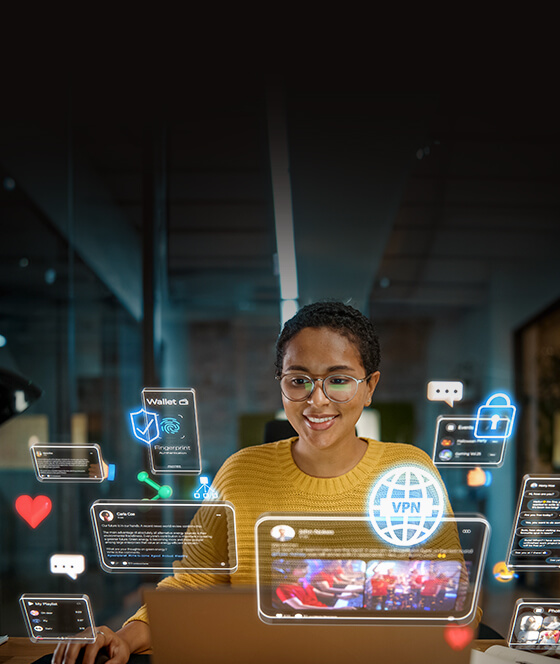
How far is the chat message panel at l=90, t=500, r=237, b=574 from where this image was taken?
119 cm

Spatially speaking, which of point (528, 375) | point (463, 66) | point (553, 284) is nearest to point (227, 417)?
point (463, 66)

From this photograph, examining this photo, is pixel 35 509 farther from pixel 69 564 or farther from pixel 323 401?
pixel 323 401

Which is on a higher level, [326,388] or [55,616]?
[326,388]

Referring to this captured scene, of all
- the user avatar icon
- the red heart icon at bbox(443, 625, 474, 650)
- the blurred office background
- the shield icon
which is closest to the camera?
the red heart icon at bbox(443, 625, 474, 650)

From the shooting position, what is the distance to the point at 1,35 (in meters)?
1.61

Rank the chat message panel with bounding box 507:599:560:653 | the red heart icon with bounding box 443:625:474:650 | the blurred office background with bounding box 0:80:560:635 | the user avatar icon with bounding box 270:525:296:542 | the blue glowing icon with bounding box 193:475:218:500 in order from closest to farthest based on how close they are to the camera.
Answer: the red heart icon with bounding box 443:625:474:650
the user avatar icon with bounding box 270:525:296:542
the chat message panel with bounding box 507:599:560:653
the blue glowing icon with bounding box 193:475:218:500
the blurred office background with bounding box 0:80:560:635

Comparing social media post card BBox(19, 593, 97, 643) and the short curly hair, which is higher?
the short curly hair

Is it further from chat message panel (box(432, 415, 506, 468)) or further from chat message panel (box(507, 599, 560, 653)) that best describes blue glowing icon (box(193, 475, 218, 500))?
chat message panel (box(507, 599, 560, 653))

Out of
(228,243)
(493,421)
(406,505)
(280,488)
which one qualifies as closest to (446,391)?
(493,421)

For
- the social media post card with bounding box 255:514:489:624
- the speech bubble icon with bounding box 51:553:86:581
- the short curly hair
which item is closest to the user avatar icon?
the social media post card with bounding box 255:514:489:624

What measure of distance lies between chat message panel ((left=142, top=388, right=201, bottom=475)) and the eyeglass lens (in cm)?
29

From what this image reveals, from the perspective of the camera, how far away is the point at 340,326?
121cm

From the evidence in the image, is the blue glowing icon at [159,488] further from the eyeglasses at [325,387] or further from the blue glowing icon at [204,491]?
the eyeglasses at [325,387]

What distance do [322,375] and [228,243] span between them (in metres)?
1.06
